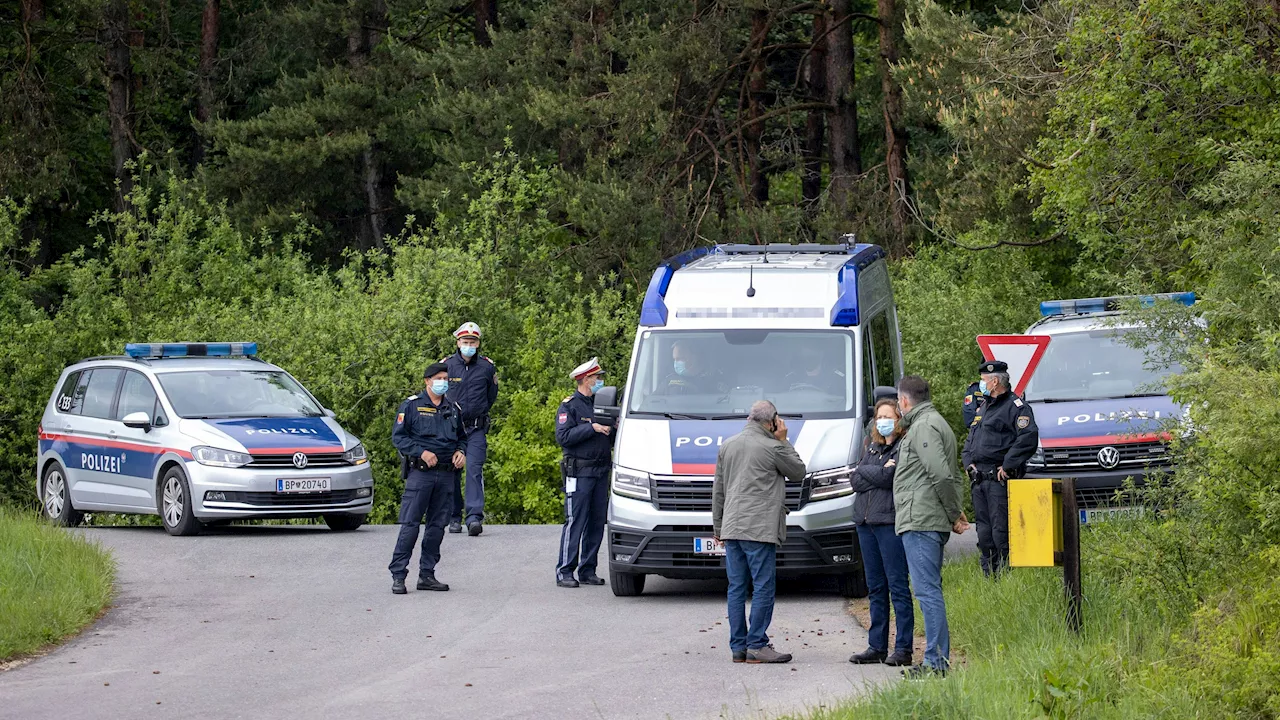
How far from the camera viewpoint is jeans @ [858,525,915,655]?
385 inches

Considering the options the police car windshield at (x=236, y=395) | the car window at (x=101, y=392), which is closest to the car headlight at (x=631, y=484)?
the police car windshield at (x=236, y=395)

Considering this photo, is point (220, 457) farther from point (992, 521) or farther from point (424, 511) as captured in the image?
point (992, 521)

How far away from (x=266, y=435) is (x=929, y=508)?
372 inches

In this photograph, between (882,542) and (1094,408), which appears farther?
(1094,408)

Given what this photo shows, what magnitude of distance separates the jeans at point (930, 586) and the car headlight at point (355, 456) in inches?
362

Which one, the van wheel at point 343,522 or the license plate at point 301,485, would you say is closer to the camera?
the license plate at point 301,485

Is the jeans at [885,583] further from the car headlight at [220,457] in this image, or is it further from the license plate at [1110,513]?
the car headlight at [220,457]

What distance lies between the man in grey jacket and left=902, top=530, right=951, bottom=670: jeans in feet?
3.08

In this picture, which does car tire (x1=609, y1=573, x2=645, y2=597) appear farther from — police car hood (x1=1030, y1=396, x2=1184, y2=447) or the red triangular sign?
police car hood (x1=1030, y1=396, x2=1184, y2=447)

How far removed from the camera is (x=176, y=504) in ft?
56.6

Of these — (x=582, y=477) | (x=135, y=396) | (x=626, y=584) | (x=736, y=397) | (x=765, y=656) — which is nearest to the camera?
(x=765, y=656)

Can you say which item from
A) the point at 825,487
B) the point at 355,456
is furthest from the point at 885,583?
the point at 355,456

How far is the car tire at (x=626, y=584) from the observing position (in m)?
13.0

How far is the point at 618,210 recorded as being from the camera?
30.3m
